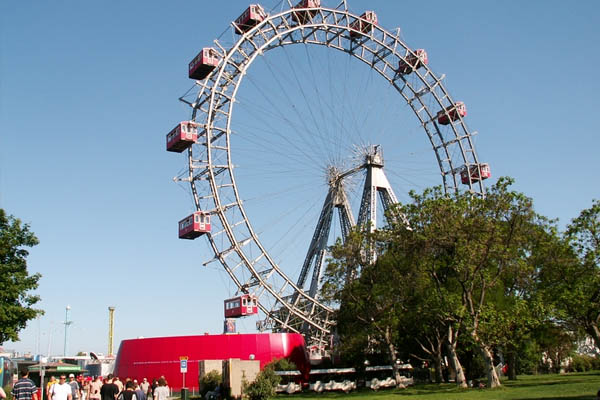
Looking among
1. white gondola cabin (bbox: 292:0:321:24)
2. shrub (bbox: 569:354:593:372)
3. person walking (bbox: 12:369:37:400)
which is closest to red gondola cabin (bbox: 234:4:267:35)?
white gondola cabin (bbox: 292:0:321:24)

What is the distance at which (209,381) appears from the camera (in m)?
32.0

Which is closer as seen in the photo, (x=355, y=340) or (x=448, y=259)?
(x=448, y=259)

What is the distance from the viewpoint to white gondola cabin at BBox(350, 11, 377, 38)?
50344 millimetres

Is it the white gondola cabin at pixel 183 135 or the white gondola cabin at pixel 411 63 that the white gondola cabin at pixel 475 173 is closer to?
the white gondola cabin at pixel 411 63

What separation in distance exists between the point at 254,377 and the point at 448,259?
12.6m

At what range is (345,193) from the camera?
165ft

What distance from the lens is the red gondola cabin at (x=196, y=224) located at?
135 feet

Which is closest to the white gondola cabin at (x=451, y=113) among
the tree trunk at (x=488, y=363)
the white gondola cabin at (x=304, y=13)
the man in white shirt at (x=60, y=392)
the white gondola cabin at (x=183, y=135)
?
the white gondola cabin at (x=304, y=13)

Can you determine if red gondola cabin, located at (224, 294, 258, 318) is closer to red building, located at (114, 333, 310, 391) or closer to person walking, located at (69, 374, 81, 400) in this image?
red building, located at (114, 333, 310, 391)

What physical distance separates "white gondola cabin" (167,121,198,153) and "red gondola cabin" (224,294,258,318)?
36.9ft

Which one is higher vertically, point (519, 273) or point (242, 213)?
point (242, 213)

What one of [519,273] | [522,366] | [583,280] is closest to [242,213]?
[519,273]

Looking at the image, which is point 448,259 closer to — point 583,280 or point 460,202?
point 460,202

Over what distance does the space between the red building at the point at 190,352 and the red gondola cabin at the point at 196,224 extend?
7.04 m
